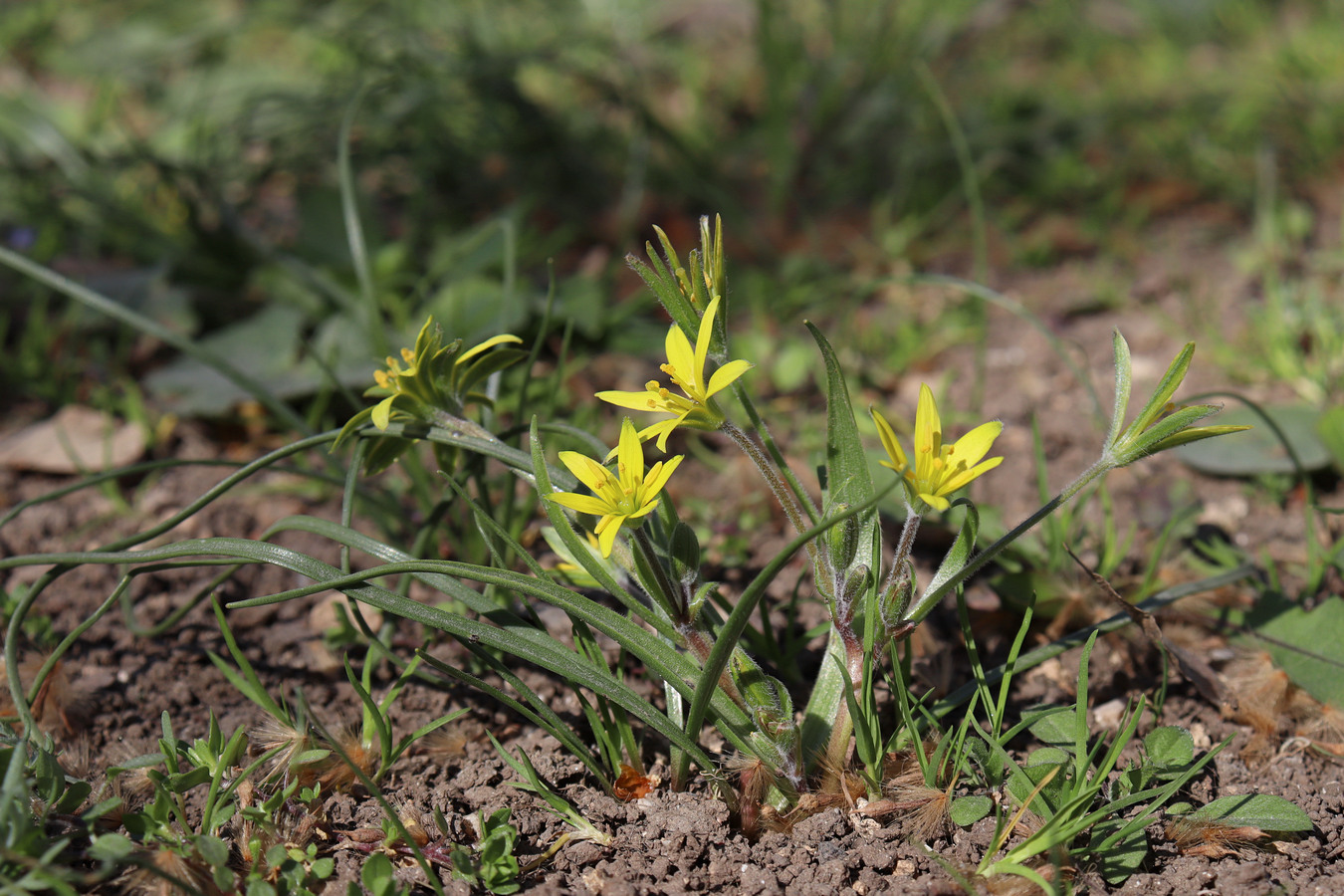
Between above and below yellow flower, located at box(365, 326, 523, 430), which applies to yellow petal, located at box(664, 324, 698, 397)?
above

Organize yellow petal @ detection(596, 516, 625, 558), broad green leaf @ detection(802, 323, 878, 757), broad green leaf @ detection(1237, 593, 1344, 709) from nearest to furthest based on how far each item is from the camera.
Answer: yellow petal @ detection(596, 516, 625, 558) → broad green leaf @ detection(802, 323, 878, 757) → broad green leaf @ detection(1237, 593, 1344, 709)

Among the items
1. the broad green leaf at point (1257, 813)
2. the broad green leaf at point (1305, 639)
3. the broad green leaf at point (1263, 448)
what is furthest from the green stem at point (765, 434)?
the broad green leaf at point (1263, 448)

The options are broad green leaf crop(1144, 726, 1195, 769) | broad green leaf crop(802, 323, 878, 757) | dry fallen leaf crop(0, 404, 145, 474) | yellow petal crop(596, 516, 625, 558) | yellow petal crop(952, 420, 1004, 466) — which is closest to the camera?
yellow petal crop(596, 516, 625, 558)

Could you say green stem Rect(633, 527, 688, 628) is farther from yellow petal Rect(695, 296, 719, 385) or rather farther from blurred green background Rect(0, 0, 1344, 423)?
blurred green background Rect(0, 0, 1344, 423)

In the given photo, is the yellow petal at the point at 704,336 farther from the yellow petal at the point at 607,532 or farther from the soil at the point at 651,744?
the soil at the point at 651,744

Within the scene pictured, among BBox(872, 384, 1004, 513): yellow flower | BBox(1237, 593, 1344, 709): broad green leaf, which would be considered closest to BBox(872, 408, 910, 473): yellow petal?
BBox(872, 384, 1004, 513): yellow flower

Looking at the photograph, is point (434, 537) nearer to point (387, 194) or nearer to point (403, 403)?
point (403, 403)

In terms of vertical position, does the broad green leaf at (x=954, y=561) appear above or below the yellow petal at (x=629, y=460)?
below
